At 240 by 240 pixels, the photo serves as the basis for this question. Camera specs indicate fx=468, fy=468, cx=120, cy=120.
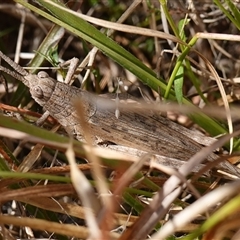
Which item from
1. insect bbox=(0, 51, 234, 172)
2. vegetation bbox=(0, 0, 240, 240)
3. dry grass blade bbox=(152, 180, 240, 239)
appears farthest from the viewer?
insect bbox=(0, 51, 234, 172)

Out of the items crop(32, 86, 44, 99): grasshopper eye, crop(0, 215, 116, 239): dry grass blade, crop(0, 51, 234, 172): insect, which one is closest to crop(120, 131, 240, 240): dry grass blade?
crop(0, 215, 116, 239): dry grass blade

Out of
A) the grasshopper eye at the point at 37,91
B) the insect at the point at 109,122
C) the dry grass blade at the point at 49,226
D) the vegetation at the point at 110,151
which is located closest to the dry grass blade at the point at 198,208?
the vegetation at the point at 110,151

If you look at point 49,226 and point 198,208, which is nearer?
point 198,208

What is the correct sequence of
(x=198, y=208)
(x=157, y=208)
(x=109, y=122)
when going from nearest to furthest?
(x=198, y=208)
(x=157, y=208)
(x=109, y=122)

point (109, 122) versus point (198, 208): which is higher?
point (198, 208)

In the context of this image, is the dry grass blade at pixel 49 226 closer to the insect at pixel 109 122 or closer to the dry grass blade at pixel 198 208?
the dry grass blade at pixel 198 208

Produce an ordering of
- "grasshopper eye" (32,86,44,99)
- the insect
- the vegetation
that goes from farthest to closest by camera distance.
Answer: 1. "grasshopper eye" (32,86,44,99)
2. the insect
3. the vegetation

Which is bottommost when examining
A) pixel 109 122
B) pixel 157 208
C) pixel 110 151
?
pixel 109 122

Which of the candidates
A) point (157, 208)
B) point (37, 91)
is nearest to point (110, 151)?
point (157, 208)

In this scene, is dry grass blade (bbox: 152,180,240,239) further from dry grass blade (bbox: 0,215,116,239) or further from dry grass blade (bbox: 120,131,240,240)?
dry grass blade (bbox: 0,215,116,239)

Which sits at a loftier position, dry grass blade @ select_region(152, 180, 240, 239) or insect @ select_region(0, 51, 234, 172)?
dry grass blade @ select_region(152, 180, 240, 239)

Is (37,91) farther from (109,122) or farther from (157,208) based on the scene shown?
(157,208)
